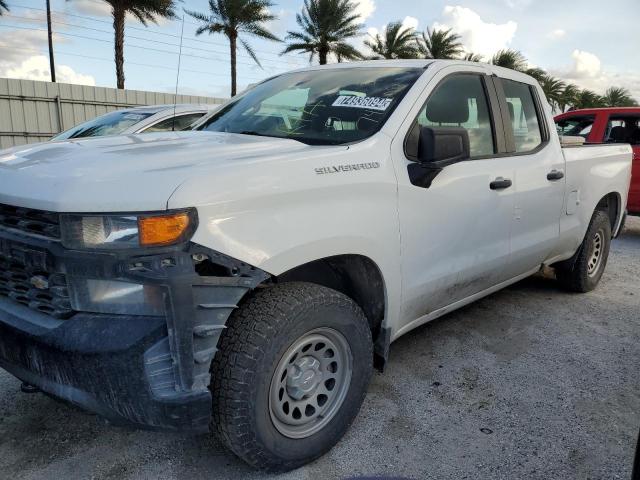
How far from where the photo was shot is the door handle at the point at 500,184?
3307mm

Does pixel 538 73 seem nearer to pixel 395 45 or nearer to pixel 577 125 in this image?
pixel 395 45

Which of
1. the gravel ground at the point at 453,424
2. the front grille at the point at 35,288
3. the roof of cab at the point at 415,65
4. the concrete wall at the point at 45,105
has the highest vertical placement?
the concrete wall at the point at 45,105

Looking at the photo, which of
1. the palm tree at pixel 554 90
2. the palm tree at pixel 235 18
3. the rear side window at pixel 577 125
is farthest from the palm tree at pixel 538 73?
the rear side window at pixel 577 125

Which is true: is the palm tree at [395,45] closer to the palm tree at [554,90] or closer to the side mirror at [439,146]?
the palm tree at [554,90]

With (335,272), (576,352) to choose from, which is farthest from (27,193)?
(576,352)

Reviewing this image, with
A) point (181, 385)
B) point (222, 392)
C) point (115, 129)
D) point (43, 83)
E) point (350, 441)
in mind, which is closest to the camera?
point (181, 385)

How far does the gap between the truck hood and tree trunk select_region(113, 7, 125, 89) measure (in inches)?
787

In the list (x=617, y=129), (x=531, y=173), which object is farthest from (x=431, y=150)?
(x=617, y=129)

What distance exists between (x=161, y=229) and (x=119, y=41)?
21141 mm

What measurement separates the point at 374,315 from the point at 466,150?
92 cm

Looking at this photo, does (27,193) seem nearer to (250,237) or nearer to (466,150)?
(250,237)

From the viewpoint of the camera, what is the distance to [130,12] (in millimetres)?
20484

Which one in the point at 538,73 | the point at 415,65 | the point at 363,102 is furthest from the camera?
the point at 538,73

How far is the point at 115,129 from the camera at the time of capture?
6.42 meters
